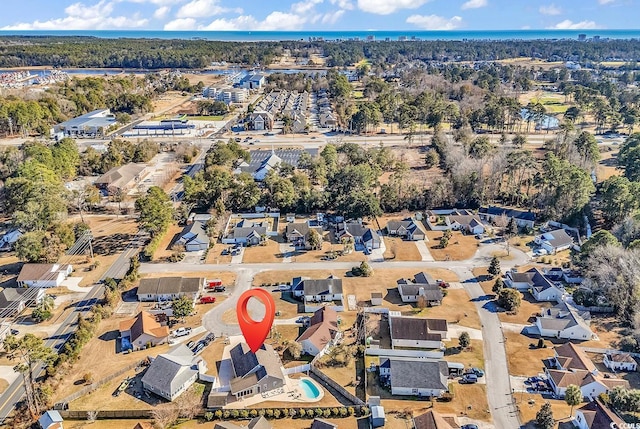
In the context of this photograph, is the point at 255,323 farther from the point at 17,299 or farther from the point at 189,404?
the point at 17,299

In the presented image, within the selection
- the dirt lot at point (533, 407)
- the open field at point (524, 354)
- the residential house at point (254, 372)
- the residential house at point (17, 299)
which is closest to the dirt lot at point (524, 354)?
the open field at point (524, 354)

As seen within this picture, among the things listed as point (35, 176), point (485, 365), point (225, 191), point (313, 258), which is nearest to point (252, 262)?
point (313, 258)

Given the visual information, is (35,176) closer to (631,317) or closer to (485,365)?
(485,365)

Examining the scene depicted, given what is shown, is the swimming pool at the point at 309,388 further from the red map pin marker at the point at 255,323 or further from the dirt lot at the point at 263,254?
the dirt lot at the point at 263,254

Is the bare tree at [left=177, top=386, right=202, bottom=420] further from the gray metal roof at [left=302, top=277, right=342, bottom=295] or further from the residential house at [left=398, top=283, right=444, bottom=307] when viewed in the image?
the residential house at [left=398, top=283, right=444, bottom=307]

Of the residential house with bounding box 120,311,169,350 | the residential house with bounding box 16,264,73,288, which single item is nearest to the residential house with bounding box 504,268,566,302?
the residential house with bounding box 120,311,169,350

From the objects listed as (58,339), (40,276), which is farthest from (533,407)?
(40,276)
